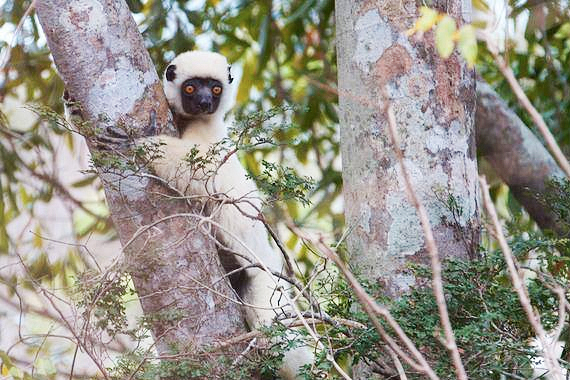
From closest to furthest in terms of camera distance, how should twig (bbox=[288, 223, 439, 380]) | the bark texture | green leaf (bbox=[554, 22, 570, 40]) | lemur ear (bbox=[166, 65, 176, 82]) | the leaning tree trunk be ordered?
twig (bbox=[288, 223, 439, 380]) < the leaning tree trunk < the bark texture < lemur ear (bbox=[166, 65, 176, 82]) < green leaf (bbox=[554, 22, 570, 40])

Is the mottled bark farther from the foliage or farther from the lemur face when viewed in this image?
the lemur face

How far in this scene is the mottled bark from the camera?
17.2ft

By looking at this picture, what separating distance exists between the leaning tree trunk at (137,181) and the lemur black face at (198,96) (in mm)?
929

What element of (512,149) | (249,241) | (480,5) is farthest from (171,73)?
(512,149)

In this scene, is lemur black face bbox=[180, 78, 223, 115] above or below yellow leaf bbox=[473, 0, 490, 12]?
below

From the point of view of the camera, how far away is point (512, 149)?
17.4 feet

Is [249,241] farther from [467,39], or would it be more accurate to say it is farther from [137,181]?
[467,39]

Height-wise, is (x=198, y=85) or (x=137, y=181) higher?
(x=198, y=85)

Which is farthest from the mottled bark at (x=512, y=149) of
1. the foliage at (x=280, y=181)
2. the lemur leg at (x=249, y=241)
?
the lemur leg at (x=249, y=241)

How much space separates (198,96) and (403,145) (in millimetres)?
1334

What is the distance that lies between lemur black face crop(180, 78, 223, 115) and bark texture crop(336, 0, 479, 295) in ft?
3.35

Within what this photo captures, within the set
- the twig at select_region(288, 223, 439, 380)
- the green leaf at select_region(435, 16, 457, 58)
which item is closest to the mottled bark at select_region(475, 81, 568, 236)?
the twig at select_region(288, 223, 439, 380)

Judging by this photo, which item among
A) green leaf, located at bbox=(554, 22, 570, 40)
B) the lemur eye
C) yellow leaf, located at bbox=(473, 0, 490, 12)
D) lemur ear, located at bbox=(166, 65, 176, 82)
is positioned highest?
yellow leaf, located at bbox=(473, 0, 490, 12)

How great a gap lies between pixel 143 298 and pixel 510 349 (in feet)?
3.89
